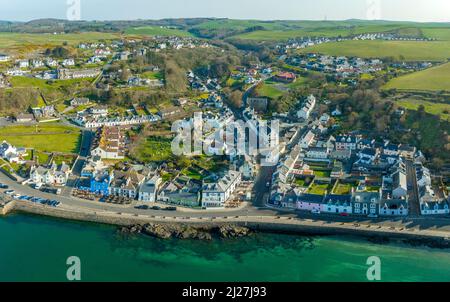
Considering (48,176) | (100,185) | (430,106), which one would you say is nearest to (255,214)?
(100,185)

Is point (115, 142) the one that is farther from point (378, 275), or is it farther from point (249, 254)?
point (378, 275)

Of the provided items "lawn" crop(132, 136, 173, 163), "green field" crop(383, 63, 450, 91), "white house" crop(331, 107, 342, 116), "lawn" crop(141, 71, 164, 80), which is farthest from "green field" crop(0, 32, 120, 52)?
"green field" crop(383, 63, 450, 91)

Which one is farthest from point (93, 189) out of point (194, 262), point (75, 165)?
point (194, 262)

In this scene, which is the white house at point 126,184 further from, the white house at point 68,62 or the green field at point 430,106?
the white house at point 68,62

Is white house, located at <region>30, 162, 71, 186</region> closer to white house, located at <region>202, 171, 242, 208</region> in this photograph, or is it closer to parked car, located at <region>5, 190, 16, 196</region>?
parked car, located at <region>5, 190, 16, 196</region>

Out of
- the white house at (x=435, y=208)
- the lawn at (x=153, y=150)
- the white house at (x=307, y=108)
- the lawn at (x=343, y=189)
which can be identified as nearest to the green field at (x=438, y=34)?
the white house at (x=307, y=108)

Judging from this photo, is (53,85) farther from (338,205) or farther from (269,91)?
(338,205)
